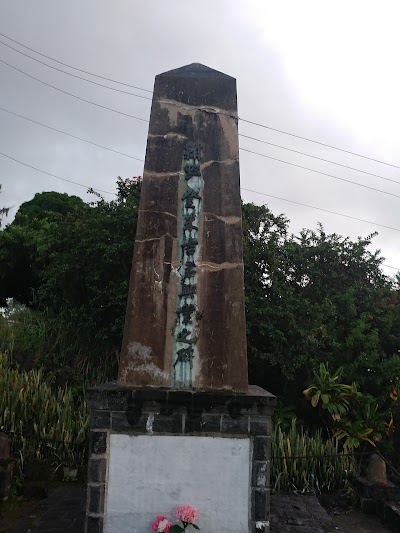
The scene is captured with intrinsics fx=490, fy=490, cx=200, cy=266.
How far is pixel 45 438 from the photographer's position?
7039 millimetres

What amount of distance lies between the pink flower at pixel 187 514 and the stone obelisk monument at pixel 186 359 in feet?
0.56

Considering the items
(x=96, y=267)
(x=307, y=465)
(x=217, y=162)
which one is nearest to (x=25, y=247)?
(x=96, y=267)

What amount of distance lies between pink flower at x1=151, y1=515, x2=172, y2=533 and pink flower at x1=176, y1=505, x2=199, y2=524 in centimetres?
9

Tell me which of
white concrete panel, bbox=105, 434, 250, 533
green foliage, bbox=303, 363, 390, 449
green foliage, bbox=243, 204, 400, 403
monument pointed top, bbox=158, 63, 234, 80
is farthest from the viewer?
green foliage, bbox=243, 204, 400, 403

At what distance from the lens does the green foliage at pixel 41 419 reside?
7078 mm

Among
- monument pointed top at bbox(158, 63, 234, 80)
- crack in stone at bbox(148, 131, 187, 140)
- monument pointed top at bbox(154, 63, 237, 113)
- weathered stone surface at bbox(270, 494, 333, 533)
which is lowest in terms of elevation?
weathered stone surface at bbox(270, 494, 333, 533)

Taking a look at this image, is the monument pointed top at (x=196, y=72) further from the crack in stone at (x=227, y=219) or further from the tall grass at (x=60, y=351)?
the tall grass at (x=60, y=351)

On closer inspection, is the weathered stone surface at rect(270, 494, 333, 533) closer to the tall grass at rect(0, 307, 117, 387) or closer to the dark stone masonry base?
the dark stone masonry base

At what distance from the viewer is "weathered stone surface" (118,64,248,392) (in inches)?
165

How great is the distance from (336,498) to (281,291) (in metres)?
3.61

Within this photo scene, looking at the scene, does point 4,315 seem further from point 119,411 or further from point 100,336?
point 119,411

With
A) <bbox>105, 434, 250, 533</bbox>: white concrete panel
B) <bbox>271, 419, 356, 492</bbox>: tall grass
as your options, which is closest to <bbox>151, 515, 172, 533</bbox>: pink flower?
<bbox>105, 434, 250, 533</bbox>: white concrete panel

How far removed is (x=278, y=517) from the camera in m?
5.38

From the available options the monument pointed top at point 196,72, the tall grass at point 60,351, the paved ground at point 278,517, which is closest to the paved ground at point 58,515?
the paved ground at point 278,517
